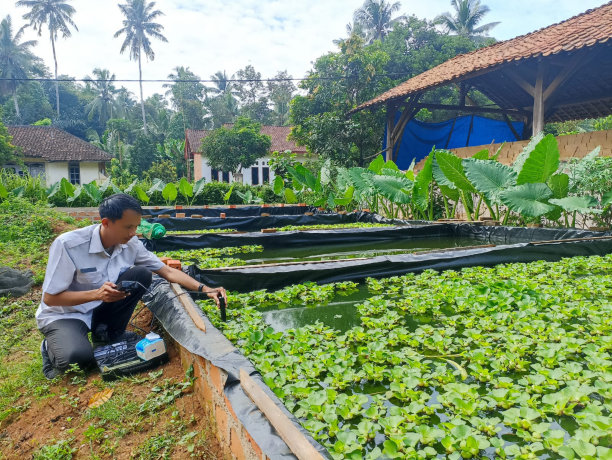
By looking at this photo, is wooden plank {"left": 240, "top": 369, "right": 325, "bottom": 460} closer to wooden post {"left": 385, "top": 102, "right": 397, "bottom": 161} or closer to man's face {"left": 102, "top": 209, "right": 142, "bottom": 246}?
man's face {"left": 102, "top": 209, "right": 142, "bottom": 246}

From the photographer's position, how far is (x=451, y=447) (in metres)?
1.26

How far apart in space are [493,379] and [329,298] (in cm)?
156

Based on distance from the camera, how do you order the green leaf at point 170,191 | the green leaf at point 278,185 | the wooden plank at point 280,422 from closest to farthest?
the wooden plank at point 280,422 < the green leaf at point 170,191 < the green leaf at point 278,185

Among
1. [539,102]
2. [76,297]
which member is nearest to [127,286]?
[76,297]

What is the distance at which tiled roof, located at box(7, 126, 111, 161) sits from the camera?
64.6 feet

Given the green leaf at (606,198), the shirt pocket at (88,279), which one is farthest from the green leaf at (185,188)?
the green leaf at (606,198)

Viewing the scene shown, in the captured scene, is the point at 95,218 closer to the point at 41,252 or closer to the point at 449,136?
the point at 41,252

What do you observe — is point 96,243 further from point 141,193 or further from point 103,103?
point 103,103


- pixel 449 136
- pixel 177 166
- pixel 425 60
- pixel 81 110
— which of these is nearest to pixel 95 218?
pixel 449 136

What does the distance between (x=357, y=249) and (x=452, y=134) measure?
844cm

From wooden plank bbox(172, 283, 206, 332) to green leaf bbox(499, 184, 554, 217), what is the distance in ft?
14.2

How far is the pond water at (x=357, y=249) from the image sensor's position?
494cm

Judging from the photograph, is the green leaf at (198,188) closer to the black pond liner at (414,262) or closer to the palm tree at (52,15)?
the black pond liner at (414,262)

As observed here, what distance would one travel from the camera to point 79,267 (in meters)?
2.15
